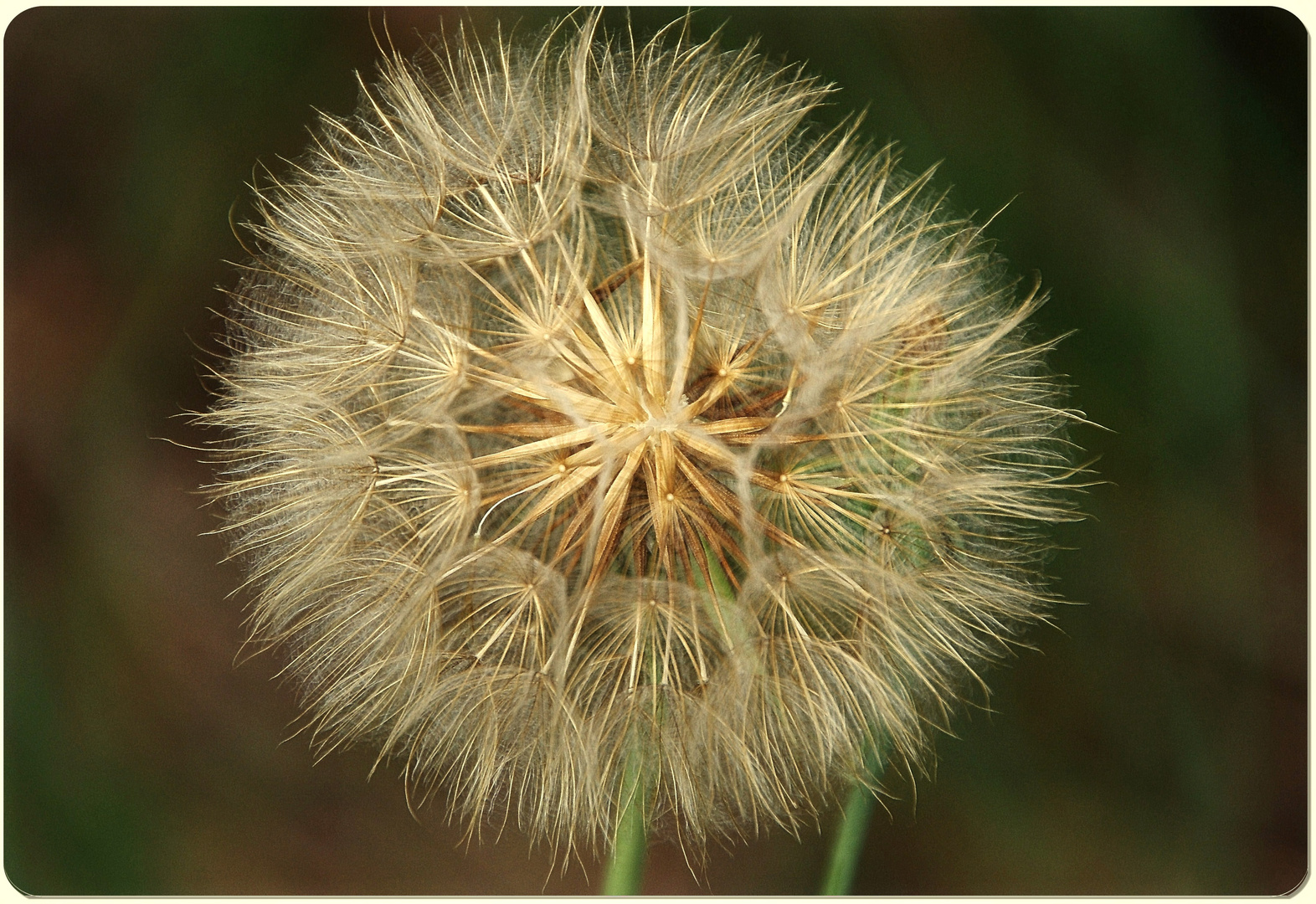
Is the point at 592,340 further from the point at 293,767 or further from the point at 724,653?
the point at 293,767

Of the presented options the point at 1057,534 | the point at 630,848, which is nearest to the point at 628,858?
the point at 630,848

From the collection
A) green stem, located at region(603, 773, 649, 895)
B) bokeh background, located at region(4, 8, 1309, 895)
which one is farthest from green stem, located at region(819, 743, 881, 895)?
green stem, located at region(603, 773, 649, 895)

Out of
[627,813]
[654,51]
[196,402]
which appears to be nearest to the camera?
[654,51]

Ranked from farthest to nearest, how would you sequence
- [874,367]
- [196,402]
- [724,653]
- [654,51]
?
1. [196,402]
2. [654,51]
3. [724,653]
4. [874,367]

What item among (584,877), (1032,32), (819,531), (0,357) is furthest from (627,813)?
(1032,32)

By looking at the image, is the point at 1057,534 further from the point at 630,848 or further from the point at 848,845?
the point at 630,848

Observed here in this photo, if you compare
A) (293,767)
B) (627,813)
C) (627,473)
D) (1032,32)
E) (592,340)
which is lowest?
(293,767)

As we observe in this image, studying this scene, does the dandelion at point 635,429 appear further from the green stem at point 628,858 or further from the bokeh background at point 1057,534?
the bokeh background at point 1057,534
